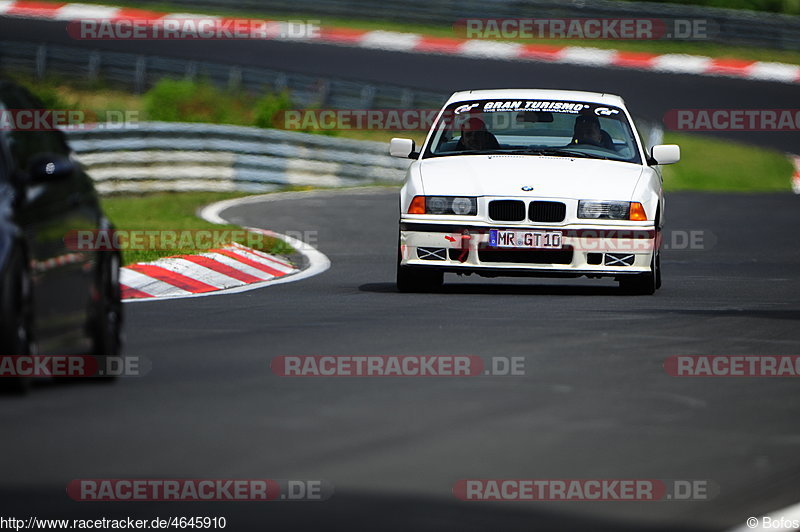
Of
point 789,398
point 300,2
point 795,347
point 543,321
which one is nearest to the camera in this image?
point 789,398

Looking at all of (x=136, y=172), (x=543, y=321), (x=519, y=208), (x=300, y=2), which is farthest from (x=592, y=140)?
(x=300, y=2)

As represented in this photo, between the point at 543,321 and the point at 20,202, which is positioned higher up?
the point at 20,202

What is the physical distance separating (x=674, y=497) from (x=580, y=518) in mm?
516

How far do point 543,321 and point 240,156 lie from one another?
633 inches

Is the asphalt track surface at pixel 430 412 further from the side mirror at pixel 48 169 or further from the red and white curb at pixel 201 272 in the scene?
the side mirror at pixel 48 169

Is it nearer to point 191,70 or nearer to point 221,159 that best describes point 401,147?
point 221,159

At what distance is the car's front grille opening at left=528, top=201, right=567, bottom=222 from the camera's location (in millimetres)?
13523

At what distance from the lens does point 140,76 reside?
3347 cm

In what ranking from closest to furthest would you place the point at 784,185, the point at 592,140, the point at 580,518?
1. the point at 580,518
2. the point at 592,140
3. the point at 784,185

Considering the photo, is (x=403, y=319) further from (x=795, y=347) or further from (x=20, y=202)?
(x=20, y=202)

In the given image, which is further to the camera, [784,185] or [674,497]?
[784,185]

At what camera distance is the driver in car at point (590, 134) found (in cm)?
1460

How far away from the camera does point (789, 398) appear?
8703mm

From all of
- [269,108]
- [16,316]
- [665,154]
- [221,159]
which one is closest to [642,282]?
[665,154]
